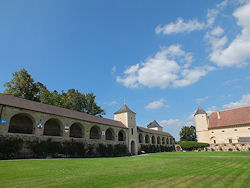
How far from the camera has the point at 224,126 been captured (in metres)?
40.3

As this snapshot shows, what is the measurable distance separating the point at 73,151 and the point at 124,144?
39.3 feet

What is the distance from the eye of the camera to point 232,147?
33250 mm

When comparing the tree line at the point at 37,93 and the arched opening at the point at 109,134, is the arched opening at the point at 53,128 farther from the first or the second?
the tree line at the point at 37,93

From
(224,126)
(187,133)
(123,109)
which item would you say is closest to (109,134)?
(123,109)

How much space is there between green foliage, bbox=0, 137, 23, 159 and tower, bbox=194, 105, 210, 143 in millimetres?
42177

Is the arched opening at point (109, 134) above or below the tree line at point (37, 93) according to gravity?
below

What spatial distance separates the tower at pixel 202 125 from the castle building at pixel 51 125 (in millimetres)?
20992

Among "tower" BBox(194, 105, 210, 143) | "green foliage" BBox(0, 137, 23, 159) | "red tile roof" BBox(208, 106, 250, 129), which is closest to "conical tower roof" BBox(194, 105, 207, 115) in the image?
"tower" BBox(194, 105, 210, 143)

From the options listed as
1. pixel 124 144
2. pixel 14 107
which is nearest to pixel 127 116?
pixel 124 144

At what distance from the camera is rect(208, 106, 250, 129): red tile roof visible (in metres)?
38.2

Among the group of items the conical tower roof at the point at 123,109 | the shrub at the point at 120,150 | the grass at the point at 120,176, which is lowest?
the shrub at the point at 120,150

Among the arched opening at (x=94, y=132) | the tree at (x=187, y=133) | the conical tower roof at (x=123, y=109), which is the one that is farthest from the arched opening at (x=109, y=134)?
the tree at (x=187, y=133)

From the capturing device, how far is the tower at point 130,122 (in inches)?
1272

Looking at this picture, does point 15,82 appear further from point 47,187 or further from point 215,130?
point 215,130
